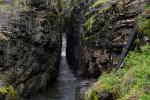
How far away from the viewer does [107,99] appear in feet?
34.1

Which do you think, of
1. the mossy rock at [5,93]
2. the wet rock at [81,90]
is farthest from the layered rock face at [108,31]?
the mossy rock at [5,93]

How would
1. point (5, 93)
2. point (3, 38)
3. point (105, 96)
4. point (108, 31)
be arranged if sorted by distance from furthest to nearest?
1. point (3, 38)
2. point (108, 31)
3. point (5, 93)
4. point (105, 96)

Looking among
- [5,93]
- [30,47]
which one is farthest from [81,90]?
[30,47]

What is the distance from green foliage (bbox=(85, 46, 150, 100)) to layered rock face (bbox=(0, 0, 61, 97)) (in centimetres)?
990

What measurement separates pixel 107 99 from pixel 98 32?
8030 millimetres

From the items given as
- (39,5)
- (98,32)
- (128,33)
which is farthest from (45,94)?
(128,33)

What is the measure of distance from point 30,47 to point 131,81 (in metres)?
14.8

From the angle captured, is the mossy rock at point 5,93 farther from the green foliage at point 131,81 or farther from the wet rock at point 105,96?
the wet rock at point 105,96

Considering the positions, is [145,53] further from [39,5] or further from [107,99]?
[39,5]

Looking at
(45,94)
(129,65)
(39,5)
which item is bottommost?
(45,94)

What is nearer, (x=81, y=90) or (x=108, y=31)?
(x=81, y=90)

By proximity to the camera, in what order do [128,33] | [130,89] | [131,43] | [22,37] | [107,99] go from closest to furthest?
[130,89]
[107,99]
[131,43]
[128,33]
[22,37]

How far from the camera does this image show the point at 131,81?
32.9 ft

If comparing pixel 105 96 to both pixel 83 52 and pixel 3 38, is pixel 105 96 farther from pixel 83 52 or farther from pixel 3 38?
pixel 83 52
